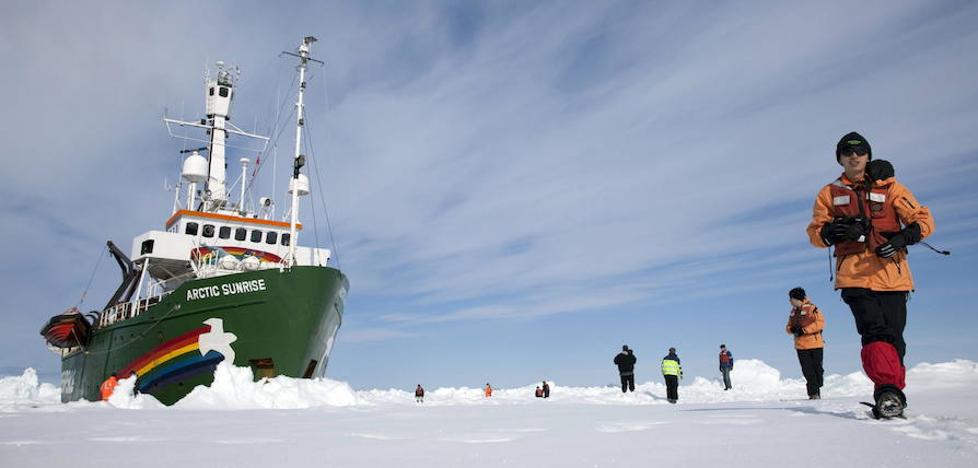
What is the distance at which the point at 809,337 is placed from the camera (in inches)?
352

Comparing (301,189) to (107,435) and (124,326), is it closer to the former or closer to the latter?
(124,326)

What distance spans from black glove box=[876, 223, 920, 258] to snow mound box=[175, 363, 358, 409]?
945cm

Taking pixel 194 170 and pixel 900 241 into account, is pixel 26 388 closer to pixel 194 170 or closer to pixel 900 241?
pixel 194 170

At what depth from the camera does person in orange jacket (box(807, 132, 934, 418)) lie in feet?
12.8

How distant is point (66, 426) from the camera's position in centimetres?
430

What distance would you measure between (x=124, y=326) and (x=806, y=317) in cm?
1712

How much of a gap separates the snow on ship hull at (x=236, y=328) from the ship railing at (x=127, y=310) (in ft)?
2.18

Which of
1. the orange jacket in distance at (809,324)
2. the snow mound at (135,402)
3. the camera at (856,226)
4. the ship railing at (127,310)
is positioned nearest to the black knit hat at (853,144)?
the camera at (856,226)

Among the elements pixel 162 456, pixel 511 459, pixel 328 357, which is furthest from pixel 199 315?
pixel 511 459

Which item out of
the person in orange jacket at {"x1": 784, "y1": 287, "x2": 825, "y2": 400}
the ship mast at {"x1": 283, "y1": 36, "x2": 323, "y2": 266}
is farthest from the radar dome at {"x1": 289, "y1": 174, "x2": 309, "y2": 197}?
the person in orange jacket at {"x1": 784, "y1": 287, "x2": 825, "y2": 400}

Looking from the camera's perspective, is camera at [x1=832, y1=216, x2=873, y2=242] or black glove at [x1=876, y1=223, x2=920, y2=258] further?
camera at [x1=832, y1=216, x2=873, y2=242]

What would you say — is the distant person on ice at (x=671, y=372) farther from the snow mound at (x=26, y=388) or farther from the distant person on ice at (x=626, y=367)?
the snow mound at (x=26, y=388)

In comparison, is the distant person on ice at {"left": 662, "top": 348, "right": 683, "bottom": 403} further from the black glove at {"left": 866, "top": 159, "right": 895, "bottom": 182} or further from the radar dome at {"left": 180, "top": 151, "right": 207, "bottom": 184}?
the radar dome at {"left": 180, "top": 151, "right": 207, "bottom": 184}

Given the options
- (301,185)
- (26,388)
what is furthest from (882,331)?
(26,388)
